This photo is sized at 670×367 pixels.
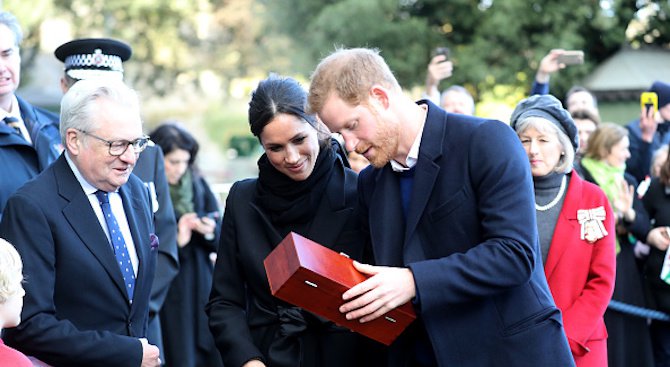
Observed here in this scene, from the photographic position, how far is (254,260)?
362 cm

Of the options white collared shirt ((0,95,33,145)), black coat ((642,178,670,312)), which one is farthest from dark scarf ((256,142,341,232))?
black coat ((642,178,670,312))

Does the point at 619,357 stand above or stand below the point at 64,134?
below

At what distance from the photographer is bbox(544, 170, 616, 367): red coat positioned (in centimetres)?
423

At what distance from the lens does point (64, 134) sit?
11.5ft

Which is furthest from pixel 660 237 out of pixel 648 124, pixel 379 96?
pixel 379 96

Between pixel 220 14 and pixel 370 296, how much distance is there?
102ft

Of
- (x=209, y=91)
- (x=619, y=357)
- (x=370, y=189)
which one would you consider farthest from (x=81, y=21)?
(x=370, y=189)

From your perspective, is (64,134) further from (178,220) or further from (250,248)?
(178,220)

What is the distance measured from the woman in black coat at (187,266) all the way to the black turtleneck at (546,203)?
9.30ft

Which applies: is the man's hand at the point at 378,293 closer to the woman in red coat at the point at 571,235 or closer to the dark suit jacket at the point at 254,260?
the dark suit jacket at the point at 254,260

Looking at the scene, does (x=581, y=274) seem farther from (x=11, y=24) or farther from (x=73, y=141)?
(x=11, y=24)

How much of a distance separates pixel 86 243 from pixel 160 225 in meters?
1.97

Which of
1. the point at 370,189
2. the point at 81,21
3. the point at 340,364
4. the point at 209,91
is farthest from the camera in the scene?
the point at 209,91

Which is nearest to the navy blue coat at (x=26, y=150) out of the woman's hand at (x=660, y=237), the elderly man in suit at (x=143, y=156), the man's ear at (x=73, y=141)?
the elderly man in suit at (x=143, y=156)
